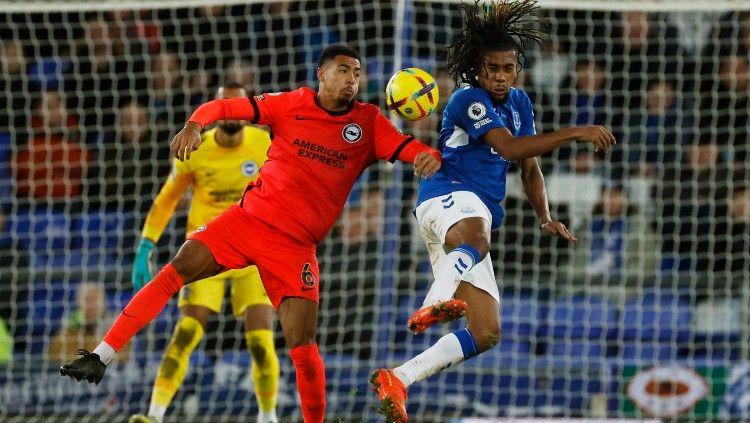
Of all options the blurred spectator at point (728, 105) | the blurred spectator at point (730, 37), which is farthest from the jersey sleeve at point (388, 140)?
the blurred spectator at point (730, 37)

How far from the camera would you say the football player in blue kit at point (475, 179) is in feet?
17.0

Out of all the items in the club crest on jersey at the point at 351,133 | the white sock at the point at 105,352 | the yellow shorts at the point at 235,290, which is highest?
the club crest on jersey at the point at 351,133

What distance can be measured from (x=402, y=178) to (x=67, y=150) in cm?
265

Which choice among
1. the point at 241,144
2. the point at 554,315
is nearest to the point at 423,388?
the point at 554,315

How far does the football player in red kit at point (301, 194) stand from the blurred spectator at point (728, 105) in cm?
452

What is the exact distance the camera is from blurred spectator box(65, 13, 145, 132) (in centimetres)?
1001

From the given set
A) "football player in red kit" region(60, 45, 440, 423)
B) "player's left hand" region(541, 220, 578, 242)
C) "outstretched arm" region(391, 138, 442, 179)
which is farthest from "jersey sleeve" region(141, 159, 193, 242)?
"player's left hand" region(541, 220, 578, 242)

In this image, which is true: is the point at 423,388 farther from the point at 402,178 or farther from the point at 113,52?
the point at 113,52

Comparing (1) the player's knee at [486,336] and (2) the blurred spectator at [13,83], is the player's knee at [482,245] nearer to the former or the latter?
(1) the player's knee at [486,336]

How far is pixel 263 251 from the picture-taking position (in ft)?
18.3

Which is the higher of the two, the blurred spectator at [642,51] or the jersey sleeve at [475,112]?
the blurred spectator at [642,51]

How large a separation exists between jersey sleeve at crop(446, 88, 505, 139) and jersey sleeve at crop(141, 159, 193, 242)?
216cm

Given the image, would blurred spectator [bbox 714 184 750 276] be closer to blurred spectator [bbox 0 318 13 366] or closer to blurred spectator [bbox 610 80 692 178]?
blurred spectator [bbox 610 80 692 178]

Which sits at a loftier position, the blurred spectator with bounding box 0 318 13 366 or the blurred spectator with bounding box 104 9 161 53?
the blurred spectator with bounding box 104 9 161 53
